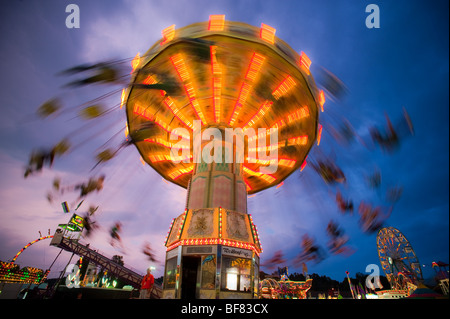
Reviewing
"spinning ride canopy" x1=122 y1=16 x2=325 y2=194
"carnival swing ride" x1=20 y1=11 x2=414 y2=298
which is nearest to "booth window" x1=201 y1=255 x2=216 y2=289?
"carnival swing ride" x1=20 y1=11 x2=414 y2=298

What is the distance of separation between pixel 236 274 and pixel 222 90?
1517 centimetres

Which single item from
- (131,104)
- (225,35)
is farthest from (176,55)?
Result: (131,104)

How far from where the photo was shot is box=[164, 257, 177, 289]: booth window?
1669 cm

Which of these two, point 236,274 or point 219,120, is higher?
point 219,120

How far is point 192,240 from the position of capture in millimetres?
16875

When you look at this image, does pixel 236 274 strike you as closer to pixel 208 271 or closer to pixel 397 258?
pixel 208 271

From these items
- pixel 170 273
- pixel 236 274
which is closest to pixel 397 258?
pixel 236 274

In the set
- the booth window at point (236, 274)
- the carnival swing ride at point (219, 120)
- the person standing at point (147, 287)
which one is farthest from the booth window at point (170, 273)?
the booth window at point (236, 274)

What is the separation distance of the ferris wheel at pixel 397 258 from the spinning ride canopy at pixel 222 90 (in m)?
15.9

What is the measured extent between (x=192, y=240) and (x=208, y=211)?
262 cm

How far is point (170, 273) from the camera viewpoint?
17.2 metres
